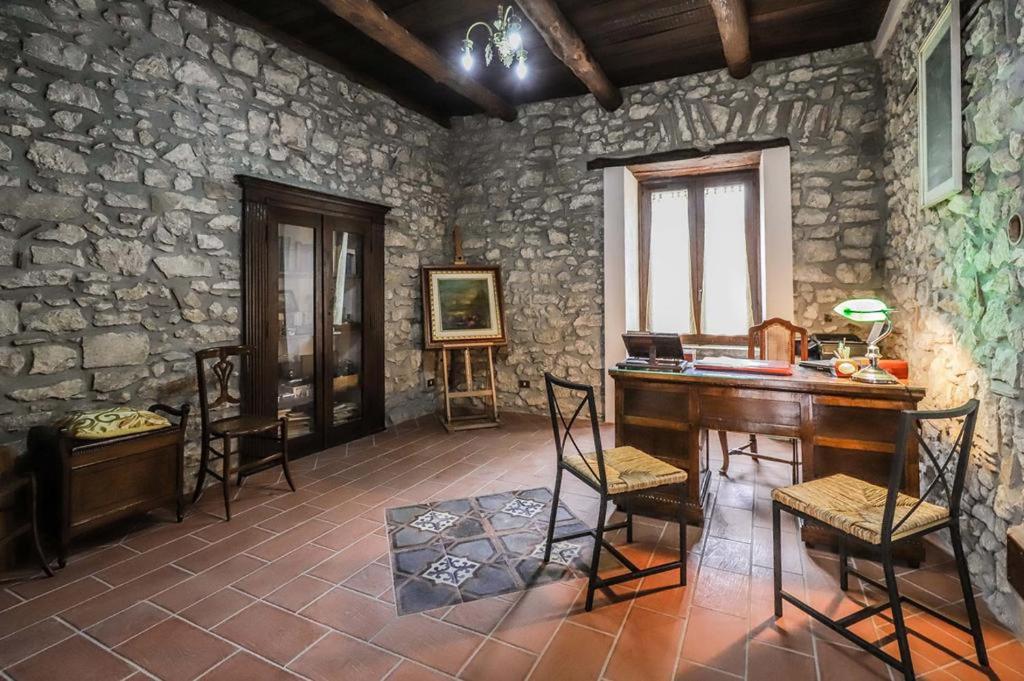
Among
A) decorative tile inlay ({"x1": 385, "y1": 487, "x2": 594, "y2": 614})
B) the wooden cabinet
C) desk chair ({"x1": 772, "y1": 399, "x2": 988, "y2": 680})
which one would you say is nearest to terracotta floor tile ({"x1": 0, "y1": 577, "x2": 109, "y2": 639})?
decorative tile inlay ({"x1": 385, "y1": 487, "x2": 594, "y2": 614})

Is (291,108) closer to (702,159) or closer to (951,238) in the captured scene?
(702,159)

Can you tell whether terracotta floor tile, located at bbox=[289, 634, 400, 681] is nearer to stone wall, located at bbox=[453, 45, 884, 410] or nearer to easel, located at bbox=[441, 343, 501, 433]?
easel, located at bbox=[441, 343, 501, 433]

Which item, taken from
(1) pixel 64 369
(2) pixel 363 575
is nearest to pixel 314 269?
(1) pixel 64 369

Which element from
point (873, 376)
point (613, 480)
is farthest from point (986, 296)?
point (613, 480)

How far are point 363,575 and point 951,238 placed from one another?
3321 mm

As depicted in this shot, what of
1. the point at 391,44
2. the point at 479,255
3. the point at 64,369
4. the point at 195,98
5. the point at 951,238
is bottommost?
the point at 64,369

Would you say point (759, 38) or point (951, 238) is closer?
point (951, 238)

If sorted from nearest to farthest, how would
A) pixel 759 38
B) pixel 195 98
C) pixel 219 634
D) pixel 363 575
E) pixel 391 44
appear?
pixel 219 634 < pixel 363 575 < pixel 195 98 < pixel 391 44 < pixel 759 38

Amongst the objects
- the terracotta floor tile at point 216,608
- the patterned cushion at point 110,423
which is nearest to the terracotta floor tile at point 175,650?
the terracotta floor tile at point 216,608

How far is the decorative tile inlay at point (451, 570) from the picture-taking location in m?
2.20

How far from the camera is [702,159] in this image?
181 inches

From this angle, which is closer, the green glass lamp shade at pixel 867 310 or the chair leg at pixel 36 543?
the chair leg at pixel 36 543

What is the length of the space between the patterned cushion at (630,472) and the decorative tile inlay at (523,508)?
2.41 ft

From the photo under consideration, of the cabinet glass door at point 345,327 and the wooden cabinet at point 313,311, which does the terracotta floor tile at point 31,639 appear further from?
the cabinet glass door at point 345,327
